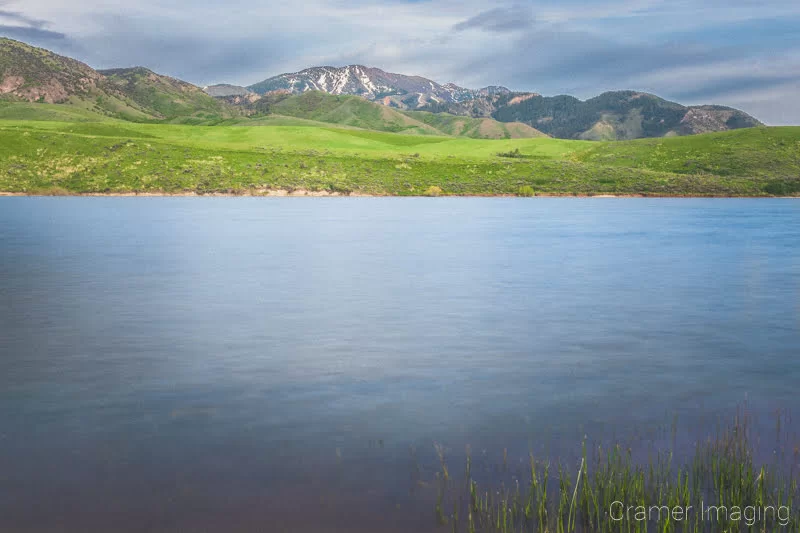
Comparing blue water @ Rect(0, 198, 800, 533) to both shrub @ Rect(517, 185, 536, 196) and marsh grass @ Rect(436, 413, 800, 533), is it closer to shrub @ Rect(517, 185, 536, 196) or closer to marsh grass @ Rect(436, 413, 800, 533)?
marsh grass @ Rect(436, 413, 800, 533)

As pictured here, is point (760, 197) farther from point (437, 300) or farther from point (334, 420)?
point (334, 420)

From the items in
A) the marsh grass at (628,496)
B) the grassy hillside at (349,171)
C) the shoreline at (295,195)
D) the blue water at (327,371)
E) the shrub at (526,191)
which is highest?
the grassy hillside at (349,171)

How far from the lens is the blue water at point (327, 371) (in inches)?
374

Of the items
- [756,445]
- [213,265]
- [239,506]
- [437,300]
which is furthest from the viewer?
[213,265]

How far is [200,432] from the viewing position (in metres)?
11.6

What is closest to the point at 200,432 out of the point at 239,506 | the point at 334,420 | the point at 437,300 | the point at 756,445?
the point at 334,420

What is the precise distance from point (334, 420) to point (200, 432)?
6.86ft

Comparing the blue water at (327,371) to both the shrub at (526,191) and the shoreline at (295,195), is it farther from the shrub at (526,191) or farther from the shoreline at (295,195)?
the shrub at (526,191)

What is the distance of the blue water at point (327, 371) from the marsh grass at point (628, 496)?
0.68m

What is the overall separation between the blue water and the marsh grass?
683 mm

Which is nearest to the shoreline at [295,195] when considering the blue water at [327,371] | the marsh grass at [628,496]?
the blue water at [327,371]

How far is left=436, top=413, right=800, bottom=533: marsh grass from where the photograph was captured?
8.62 metres

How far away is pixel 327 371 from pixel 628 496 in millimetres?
7950

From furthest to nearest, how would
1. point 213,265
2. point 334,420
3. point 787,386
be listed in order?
point 213,265
point 787,386
point 334,420
